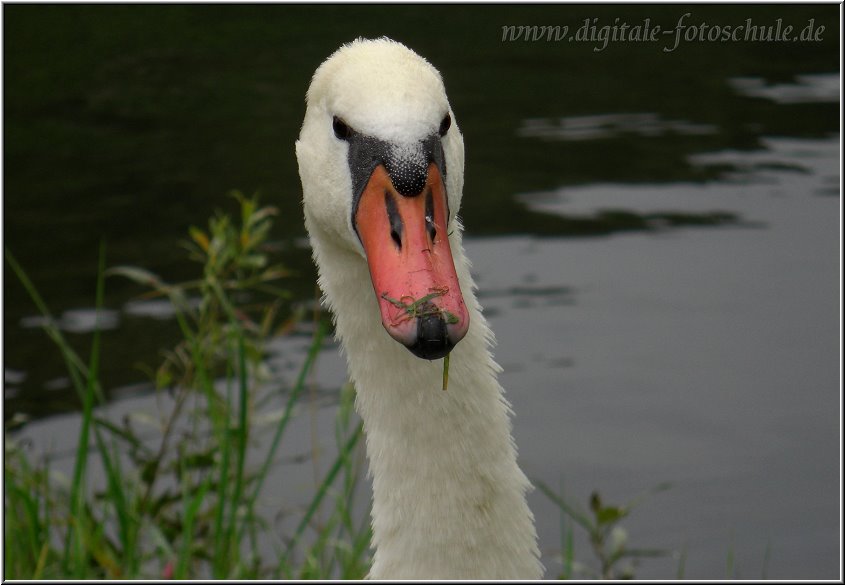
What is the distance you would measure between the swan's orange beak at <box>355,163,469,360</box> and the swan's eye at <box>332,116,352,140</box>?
16 cm

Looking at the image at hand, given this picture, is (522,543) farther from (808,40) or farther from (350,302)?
(808,40)

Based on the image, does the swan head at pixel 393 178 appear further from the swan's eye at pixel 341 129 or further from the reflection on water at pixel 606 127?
the reflection on water at pixel 606 127

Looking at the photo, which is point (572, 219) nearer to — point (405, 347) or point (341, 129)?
point (341, 129)

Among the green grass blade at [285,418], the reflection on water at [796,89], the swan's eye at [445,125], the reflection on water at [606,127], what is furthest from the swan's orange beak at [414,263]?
the reflection on water at [796,89]

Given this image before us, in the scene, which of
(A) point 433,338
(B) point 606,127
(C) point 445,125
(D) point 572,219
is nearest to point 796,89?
(B) point 606,127

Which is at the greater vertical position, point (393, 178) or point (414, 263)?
point (393, 178)

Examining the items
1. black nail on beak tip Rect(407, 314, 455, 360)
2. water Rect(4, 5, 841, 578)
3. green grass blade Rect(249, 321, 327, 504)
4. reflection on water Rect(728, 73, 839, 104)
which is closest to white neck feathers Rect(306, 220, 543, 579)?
black nail on beak tip Rect(407, 314, 455, 360)

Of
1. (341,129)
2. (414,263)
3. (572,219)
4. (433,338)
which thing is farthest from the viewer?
(572,219)

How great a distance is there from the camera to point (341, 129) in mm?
2551

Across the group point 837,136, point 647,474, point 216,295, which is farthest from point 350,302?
point 837,136

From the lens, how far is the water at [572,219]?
5.87 m

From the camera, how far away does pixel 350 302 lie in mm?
2689

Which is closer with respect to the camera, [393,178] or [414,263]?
[414,263]

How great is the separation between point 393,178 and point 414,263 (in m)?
0.24
